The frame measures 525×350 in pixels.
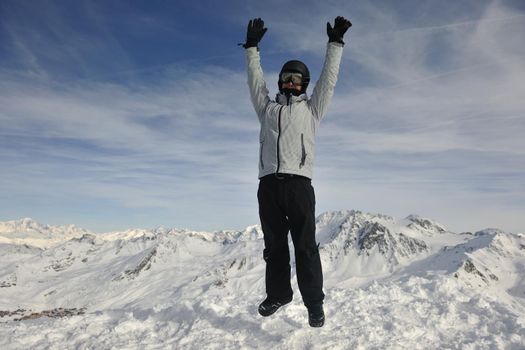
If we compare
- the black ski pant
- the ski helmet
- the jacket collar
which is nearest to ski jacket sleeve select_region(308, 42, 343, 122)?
the jacket collar

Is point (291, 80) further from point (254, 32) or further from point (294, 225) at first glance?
point (294, 225)

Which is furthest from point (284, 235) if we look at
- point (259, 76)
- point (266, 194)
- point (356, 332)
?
point (259, 76)

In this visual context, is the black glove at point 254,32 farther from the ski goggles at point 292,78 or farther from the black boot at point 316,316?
the black boot at point 316,316

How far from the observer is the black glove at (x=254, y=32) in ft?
25.3

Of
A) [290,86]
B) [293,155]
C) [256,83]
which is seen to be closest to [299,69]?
Answer: [290,86]

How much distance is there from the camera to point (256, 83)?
25.3 feet

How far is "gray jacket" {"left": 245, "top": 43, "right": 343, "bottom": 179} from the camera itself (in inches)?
277

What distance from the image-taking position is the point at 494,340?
7.61 metres

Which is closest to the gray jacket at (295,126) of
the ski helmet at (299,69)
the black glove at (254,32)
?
the ski helmet at (299,69)

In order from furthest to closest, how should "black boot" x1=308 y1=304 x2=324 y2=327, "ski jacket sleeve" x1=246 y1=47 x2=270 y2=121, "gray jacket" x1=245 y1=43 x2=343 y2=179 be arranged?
"ski jacket sleeve" x1=246 y1=47 x2=270 y2=121
"black boot" x1=308 y1=304 x2=324 y2=327
"gray jacket" x1=245 y1=43 x2=343 y2=179

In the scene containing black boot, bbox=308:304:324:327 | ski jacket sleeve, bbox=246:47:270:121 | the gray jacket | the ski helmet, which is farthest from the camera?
ski jacket sleeve, bbox=246:47:270:121

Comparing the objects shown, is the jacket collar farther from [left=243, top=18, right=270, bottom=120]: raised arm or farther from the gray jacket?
[left=243, top=18, right=270, bottom=120]: raised arm

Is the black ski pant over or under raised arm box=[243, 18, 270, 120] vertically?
under

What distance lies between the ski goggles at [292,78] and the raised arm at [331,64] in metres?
0.35
